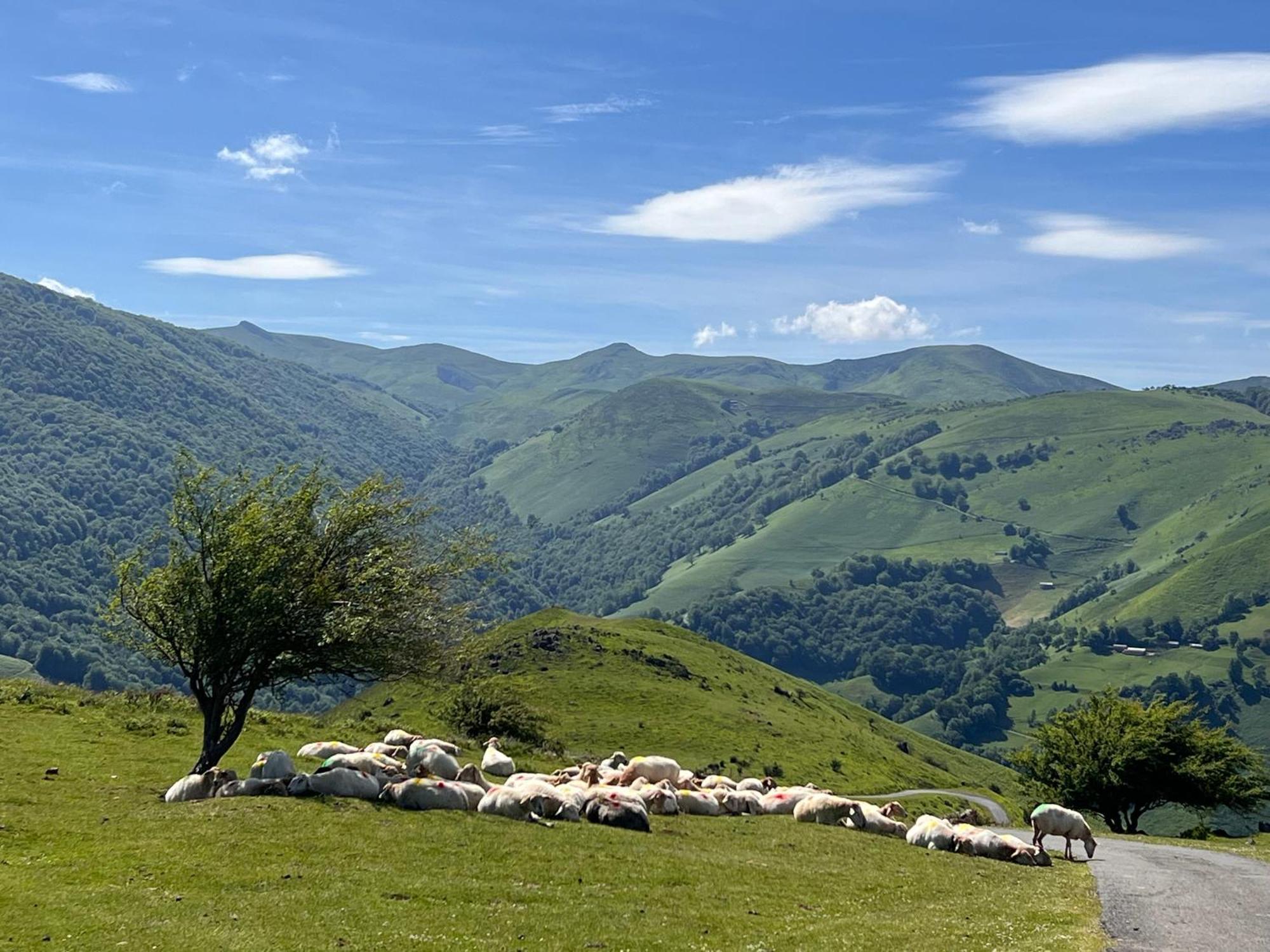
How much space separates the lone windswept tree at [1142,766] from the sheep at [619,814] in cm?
4733

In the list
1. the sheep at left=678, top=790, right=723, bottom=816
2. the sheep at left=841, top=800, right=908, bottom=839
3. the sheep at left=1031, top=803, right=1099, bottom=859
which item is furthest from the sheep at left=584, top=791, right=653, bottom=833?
the sheep at left=1031, top=803, right=1099, bottom=859

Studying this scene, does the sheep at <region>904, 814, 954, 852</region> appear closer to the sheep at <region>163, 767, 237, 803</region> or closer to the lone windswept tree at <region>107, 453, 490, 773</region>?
the lone windswept tree at <region>107, 453, 490, 773</region>

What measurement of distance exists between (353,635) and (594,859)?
34.9ft

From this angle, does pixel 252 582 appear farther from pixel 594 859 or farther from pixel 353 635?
pixel 594 859

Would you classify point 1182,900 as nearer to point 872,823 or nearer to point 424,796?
point 872,823

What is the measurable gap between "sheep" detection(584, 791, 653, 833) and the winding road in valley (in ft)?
45.4

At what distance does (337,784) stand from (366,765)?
10.6 feet

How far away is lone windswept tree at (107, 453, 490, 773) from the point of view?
1282 inches

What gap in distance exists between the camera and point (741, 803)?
144 feet

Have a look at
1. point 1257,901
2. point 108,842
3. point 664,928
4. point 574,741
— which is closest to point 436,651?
point 108,842

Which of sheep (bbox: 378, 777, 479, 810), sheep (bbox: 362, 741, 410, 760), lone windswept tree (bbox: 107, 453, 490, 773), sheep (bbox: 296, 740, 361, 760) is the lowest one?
sheep (bbox: 362, 741, 410, 760)

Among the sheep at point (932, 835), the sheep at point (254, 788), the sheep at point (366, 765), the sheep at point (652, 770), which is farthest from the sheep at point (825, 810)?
the sheep at point (254, 788)

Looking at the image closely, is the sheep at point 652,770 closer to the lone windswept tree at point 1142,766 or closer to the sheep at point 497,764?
the sheep at point 497,764

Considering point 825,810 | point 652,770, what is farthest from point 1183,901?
point 652,770
